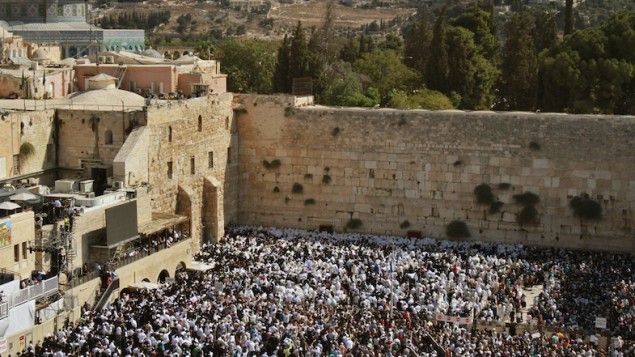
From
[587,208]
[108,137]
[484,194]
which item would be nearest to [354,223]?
[484,194]

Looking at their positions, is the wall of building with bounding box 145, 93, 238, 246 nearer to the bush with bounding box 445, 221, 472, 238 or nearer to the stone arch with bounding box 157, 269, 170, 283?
the stone arch with bounding box 157, 269, 170, 283

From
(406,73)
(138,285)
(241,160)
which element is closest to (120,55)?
(241,160)

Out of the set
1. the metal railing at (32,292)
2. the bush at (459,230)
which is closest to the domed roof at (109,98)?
the metal railing at (32,292)

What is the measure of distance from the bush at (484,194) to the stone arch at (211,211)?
8.15m

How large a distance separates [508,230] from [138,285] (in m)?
12.4

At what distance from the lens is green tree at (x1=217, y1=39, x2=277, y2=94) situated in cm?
5412

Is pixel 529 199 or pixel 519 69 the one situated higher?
pixel 519 69

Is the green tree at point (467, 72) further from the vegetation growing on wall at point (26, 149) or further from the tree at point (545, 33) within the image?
the vegetation growing on wall at point (26, 149)

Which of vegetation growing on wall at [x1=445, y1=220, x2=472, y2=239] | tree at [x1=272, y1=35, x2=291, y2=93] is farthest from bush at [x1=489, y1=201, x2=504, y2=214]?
tree at [x1=272, y1=35, x2=291, y2=93]

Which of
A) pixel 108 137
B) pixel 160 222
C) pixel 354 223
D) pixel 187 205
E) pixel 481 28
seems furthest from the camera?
pixel 481 28

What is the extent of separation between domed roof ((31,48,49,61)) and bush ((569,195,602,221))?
69.8 feet

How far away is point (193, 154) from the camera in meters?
35.5

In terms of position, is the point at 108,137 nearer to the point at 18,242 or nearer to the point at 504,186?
the point at 18,242

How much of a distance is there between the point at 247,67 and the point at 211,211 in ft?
69.6
